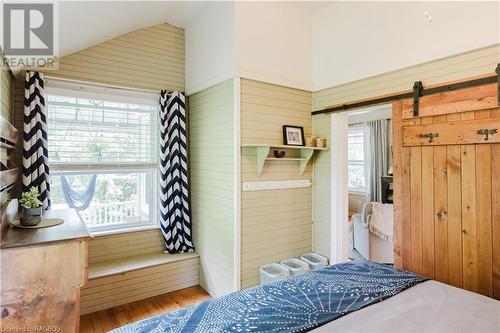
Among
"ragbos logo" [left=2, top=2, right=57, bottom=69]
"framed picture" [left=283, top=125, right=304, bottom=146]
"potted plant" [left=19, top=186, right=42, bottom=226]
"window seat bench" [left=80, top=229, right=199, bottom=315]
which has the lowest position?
"window seat bench" [left=80, top=229, right=199, bottom=315]

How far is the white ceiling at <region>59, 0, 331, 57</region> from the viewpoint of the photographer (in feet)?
7.19

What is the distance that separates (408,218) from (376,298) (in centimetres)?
113

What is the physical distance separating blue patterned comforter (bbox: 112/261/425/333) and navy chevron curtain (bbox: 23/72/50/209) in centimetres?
202

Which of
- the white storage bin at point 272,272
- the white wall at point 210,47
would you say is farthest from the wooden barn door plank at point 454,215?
the white wall at point 210,47

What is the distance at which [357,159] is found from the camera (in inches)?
262

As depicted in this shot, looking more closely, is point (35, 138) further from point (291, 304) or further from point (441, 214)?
point (441, 214)

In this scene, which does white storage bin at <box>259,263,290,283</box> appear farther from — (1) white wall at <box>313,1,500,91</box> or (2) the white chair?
(1) white wall at <box>313,1,500,91</box>

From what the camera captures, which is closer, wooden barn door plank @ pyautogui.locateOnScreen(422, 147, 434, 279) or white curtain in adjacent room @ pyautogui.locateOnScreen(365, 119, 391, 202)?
wooden barn door plank @ pyautogui.locateOnScreen(422, 147, 434, 279)

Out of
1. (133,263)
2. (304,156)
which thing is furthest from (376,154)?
(133,263)

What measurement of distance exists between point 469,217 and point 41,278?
2.86 metres

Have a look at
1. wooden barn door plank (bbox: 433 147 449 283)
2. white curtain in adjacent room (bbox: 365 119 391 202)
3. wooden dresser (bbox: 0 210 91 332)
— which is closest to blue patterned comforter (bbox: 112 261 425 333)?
wooden barn door plank (bbox: 433 147 449 283)

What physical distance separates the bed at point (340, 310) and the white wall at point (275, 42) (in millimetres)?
2003

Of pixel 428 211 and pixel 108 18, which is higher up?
pixel 108 18

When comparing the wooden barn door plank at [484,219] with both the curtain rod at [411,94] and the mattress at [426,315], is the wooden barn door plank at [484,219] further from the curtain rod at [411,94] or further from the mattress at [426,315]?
the mattress at [426,315]
